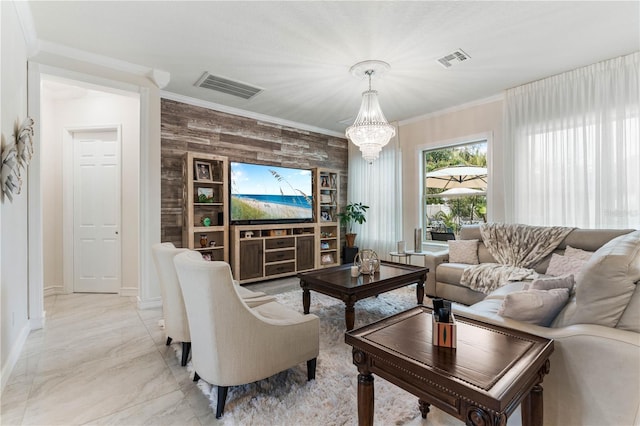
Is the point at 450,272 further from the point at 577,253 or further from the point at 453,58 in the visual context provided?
the point at 453,58

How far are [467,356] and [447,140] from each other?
14.5 ft

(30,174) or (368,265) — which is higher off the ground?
(30,174)

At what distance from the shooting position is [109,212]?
4.35m

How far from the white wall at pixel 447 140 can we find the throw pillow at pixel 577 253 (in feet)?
3.92

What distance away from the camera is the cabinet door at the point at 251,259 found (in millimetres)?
4648

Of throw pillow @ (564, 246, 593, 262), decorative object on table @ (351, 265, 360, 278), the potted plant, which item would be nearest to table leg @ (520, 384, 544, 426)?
decorative object on table @ (351, 265, 360, 278)

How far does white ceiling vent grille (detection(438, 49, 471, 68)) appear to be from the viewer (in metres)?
3.15

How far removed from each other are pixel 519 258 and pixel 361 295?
206cm

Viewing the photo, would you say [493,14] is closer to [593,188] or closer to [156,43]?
[593,188]

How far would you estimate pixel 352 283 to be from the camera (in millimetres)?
2979

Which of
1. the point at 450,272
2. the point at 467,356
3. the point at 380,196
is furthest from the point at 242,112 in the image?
the point at 467,356

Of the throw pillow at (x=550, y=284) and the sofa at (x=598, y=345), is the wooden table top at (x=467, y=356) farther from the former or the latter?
the throw pillow at (x=550, y=284)

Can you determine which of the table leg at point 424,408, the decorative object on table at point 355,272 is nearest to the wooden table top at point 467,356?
the table leg at point 424,408

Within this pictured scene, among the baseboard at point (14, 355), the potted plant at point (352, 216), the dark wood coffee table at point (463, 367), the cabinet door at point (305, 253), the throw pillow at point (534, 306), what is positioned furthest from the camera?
the potted plant at point (352, 216)
